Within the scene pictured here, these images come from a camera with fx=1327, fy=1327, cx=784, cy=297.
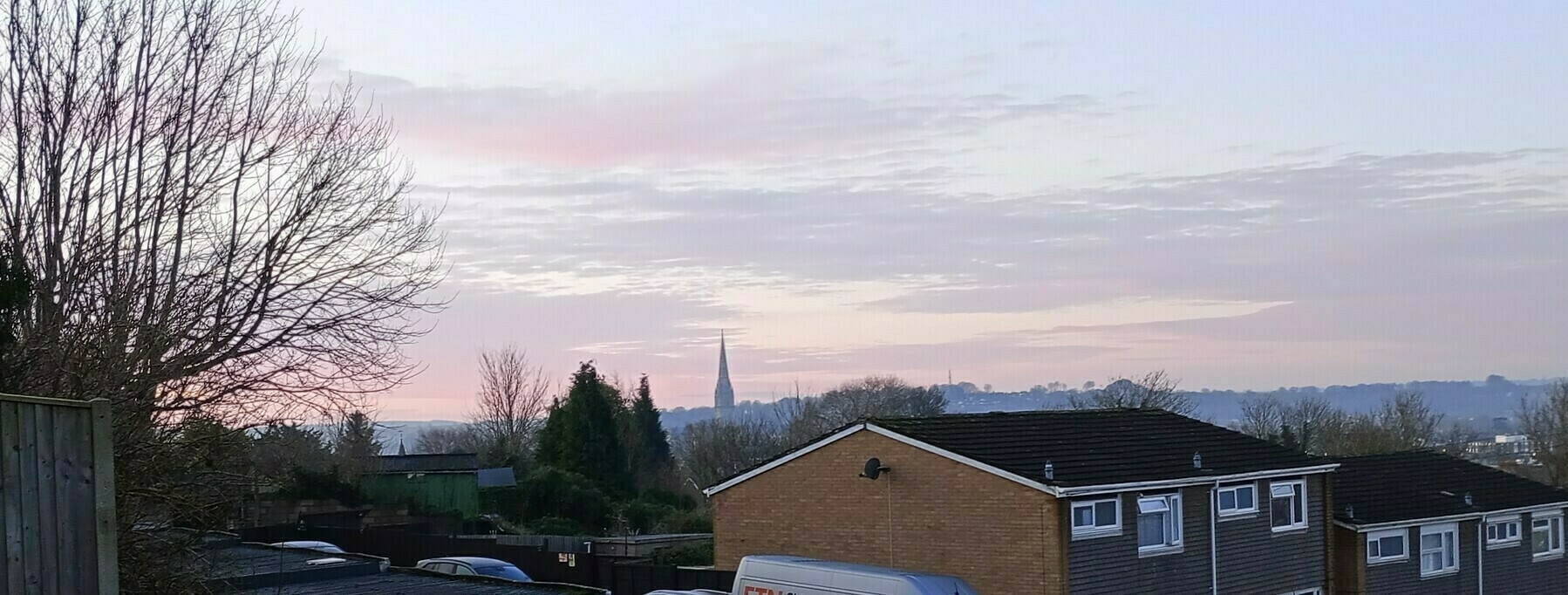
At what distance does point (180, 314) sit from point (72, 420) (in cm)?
567

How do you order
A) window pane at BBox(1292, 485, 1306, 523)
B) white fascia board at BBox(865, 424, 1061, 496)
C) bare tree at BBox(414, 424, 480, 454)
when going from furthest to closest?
1. bare tree at BBox(414, 424, 480, 454)
2. window pane at BBox(1292, 485, 1306, 523)
3. white fascia board at BBox(865, 424, 1061, 496)

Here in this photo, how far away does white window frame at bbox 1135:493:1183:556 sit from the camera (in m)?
26.2

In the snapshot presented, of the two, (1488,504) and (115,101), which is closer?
(115,101)

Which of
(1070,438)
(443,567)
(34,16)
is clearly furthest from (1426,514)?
(34,16)

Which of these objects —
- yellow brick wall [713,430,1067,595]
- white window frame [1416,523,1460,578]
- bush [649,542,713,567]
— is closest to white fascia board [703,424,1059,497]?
yellow brick wall [713,430,1067,595]

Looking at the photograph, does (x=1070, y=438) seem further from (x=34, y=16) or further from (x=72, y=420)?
(x=72, y=420)

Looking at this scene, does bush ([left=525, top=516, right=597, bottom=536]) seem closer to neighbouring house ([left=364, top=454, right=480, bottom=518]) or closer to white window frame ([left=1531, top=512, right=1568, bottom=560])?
neighbouring house ([left=364, top=454, right=480, bottom=518])

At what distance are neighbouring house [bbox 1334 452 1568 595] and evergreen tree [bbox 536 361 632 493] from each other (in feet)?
112

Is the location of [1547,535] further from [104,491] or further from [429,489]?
[429,489]

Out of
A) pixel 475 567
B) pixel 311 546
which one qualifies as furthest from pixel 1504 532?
pixel 311 546

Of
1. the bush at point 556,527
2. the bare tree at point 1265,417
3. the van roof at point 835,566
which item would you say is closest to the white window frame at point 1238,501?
the van roof at point 835,566

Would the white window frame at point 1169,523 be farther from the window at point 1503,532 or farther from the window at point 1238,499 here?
the window at point 1503,532

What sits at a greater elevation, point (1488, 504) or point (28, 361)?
point (28, 361)

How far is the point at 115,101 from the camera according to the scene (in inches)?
573
